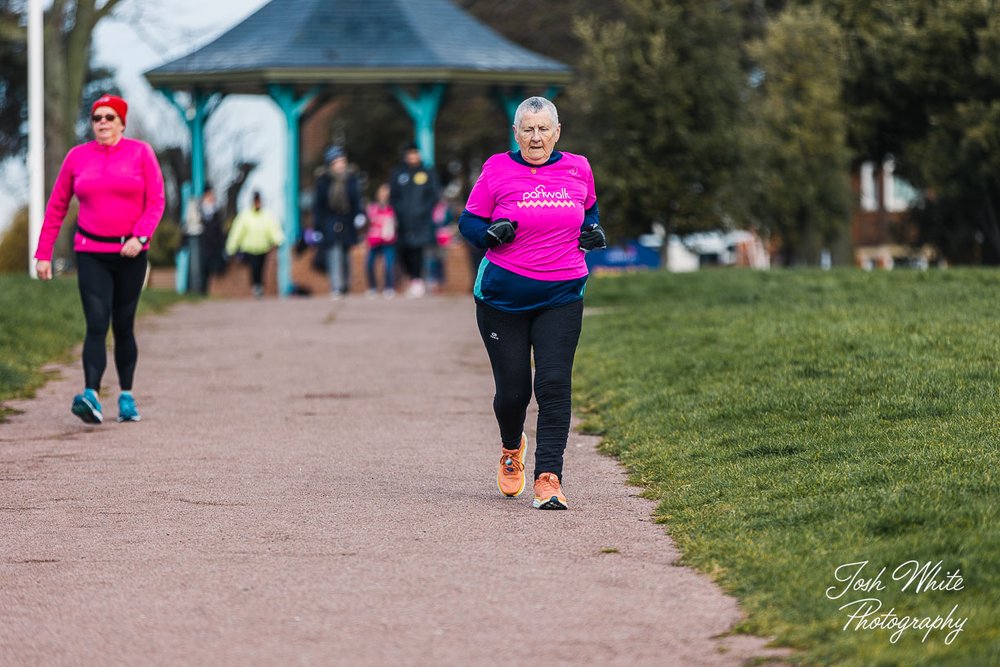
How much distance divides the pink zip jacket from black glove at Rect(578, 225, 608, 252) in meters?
3.62

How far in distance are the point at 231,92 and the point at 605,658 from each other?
27.2 metres

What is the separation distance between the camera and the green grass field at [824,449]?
5.56m

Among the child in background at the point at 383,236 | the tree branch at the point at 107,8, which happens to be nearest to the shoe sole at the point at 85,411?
the child in background at the point at 383,236

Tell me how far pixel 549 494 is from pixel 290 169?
72.1 feet

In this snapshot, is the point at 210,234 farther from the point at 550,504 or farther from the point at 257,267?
the point at 550,504

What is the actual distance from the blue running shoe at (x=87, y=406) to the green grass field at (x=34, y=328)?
0.81 m

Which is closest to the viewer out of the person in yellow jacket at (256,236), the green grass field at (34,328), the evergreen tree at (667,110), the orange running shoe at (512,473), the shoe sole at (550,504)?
the shoe sole at (550,504)

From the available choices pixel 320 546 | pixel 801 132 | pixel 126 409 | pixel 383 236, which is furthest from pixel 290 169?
pixel 320 546

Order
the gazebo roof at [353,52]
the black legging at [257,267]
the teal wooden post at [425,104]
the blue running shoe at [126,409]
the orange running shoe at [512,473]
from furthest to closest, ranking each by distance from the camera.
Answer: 1. the teal wooden post at [425,104]
2. the gazebo roof at [353,52]
3. the black legging at [257,267]
4. the blue running shoe at [126,409]
5. the orange running shoe at [512,473]

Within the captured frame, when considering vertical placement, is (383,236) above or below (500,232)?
below

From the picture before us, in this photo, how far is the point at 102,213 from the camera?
35.3 feet

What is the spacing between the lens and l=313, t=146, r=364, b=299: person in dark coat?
24328 mm

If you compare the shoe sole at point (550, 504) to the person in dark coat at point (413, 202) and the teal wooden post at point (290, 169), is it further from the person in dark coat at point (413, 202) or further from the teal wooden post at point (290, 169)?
the teal wooden post at point (290, 169)

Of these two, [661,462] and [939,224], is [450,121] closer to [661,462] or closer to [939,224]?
[939,224]
